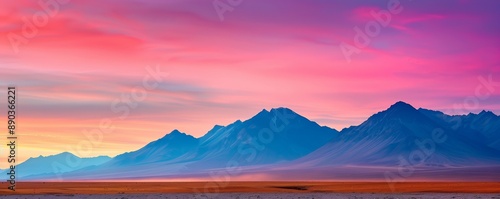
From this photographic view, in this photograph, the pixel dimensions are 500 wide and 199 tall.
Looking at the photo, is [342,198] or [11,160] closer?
[11,160]

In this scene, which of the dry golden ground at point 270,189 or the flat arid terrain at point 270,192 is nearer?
the flat arid terrain at point 270,192

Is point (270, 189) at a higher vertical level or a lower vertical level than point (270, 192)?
higher

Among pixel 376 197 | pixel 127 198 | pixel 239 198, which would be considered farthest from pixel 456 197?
pixel 127 198

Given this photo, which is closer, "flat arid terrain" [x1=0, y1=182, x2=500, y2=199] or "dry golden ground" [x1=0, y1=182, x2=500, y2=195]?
"flat arid terrain" [x1=0, y1=182, x2=500, y2=199]

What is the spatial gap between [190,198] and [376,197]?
649 inches

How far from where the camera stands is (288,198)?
64062mm

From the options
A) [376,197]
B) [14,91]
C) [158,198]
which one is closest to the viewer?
[14,91]

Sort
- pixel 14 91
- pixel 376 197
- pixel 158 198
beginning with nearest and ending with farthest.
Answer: pixel 14 91, pixel 376 197, pixel 158 198

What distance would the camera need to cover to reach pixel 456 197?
62406 mm

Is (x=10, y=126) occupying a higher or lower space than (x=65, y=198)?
higher

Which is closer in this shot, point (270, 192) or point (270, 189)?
point (270, 192)

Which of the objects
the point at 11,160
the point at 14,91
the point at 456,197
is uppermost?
the point at 14,91

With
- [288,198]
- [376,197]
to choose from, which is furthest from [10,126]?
[376,197]

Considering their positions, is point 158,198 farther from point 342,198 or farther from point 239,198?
point 342,198
